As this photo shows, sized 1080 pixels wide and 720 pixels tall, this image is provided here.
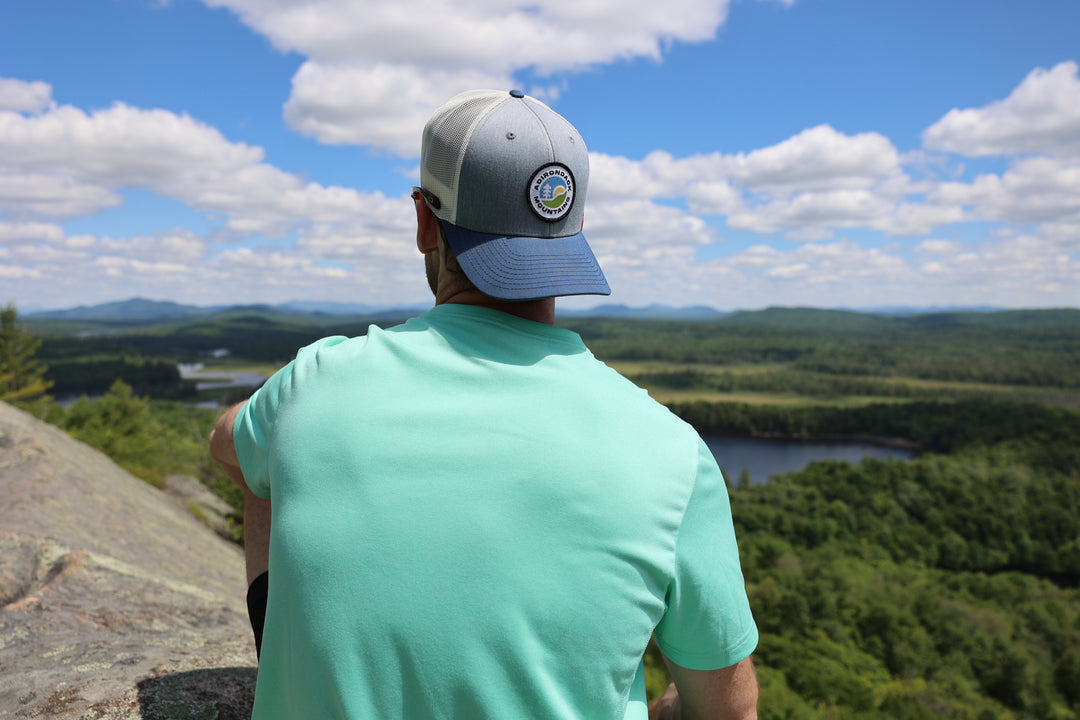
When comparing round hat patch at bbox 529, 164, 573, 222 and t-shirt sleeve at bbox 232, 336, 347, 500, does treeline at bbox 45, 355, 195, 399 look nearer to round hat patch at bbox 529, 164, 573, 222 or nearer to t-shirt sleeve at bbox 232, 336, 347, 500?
t-shirt sleeve at bbox 232, 336, 347, 500

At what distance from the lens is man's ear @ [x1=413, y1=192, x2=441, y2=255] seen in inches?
80.9

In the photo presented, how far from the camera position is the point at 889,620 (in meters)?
56.9

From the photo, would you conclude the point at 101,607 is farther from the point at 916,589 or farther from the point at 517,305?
the point at 916,589

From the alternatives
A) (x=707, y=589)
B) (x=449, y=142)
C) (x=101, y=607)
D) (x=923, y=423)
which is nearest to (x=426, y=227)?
(x=449, y=142)

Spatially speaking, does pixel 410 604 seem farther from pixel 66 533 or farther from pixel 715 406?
pixel 715 406

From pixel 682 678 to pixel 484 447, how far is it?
889 millimetres

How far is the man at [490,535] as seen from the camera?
1.41 m

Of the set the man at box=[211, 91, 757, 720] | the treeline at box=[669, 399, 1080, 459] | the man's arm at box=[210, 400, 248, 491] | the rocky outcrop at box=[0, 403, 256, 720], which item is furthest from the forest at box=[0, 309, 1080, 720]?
the man at box=[211, 91, 757, 720]

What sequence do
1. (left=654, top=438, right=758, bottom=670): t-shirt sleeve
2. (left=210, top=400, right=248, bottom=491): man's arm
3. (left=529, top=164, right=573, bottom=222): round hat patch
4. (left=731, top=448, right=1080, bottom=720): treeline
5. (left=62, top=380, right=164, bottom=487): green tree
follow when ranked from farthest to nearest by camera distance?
(left=731, top=448, right=1080, bottom=720): treeline, (left=62, top=380, right=164, bottom=487): green tree, (left=210, top=400, right=248, bottom=491): man's arm, (left=529, top=164, right=573, bottom=222): round hat patch, (left=654, top=438, right=758, bottom=670): t-shirt sleeve

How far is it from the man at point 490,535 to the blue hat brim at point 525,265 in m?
0.01

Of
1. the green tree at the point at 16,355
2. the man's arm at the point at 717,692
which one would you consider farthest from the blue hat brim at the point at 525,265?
the green tree at the point at 16,355

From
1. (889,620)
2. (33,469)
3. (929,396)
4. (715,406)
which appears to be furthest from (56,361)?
(929,396)

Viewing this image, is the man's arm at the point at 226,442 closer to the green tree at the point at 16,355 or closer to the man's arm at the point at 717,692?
the man's arm at the point at 717,692

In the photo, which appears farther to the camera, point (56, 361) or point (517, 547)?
point (56, 361)
